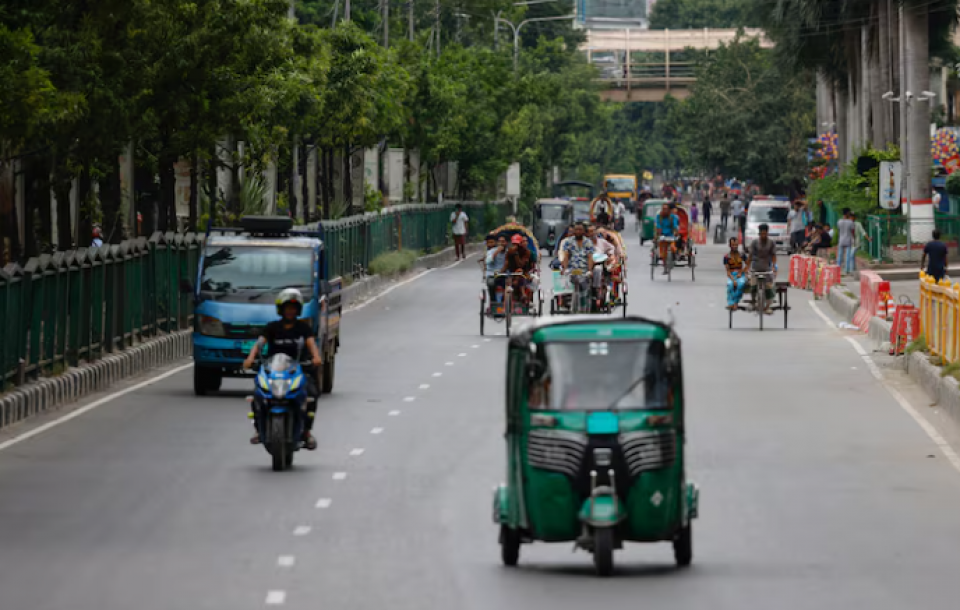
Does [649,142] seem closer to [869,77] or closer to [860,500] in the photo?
[869,77]

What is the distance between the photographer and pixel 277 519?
Answer: 14.6 m

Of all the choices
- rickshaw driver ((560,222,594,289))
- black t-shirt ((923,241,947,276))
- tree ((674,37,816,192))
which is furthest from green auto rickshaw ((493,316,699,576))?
tree ((674,37,816,192))

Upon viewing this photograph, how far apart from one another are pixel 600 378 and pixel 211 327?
12493 millimetres

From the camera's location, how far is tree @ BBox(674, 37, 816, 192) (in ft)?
312

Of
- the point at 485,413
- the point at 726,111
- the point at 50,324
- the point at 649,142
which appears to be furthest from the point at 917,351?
the point at 649,142

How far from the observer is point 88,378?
24.8m

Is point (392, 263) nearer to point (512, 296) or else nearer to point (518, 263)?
point (518, 263)

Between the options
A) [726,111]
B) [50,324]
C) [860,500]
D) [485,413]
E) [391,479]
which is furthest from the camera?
[726,111]

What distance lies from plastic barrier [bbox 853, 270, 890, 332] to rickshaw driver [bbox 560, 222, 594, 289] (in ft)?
15.6

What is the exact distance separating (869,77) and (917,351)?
3974 cm

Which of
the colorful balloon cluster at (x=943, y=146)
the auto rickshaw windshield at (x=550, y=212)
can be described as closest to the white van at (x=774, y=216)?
the colorful balloon cluster at (x=943, y=146)

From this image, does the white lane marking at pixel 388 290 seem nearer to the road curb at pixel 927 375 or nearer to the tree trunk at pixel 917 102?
the road curb at pixel 927 375

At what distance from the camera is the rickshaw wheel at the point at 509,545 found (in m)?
12.4

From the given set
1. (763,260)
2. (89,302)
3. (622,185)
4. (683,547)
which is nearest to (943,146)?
(763,260)
